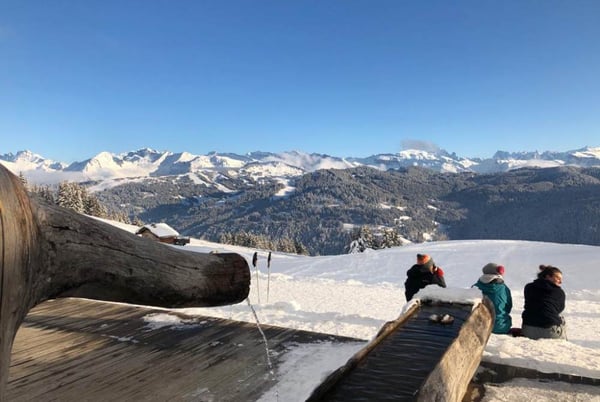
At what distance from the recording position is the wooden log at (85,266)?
1099 millimetres

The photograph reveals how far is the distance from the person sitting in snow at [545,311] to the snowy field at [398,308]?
71 centimetres

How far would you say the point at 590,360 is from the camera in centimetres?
461

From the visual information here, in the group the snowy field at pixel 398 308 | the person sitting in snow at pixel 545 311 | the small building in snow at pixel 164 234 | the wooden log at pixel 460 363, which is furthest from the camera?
the small building in snow at pixel 164 234

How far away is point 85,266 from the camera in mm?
1454

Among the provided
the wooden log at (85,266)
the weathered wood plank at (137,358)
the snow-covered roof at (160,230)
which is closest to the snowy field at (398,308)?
the weathered wood plank at (137,358)

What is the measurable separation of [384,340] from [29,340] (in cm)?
440

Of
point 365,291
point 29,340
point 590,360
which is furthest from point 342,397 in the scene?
point 365,291

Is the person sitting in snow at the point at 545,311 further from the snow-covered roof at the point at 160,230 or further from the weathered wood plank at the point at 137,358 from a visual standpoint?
the snow-covered roof at the point at 160,230

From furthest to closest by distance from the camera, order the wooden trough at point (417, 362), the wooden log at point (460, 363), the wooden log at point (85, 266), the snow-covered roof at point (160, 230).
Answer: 1. the snow-covered roof at point (160, 230)
2. the wooden trough at point (417, 362)
3. the wooden log at point (460, 363)
4. the wooden log at point (85, 266)

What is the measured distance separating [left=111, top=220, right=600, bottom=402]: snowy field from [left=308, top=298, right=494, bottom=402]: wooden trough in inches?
20.6

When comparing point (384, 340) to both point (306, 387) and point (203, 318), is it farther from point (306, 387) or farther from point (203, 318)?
point (203, 318)

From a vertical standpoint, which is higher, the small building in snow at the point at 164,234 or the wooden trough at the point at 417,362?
the wooden trough at the point at 417,362

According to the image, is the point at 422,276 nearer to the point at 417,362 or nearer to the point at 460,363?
the point at 417,362

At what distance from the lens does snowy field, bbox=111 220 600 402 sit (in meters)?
4.16
